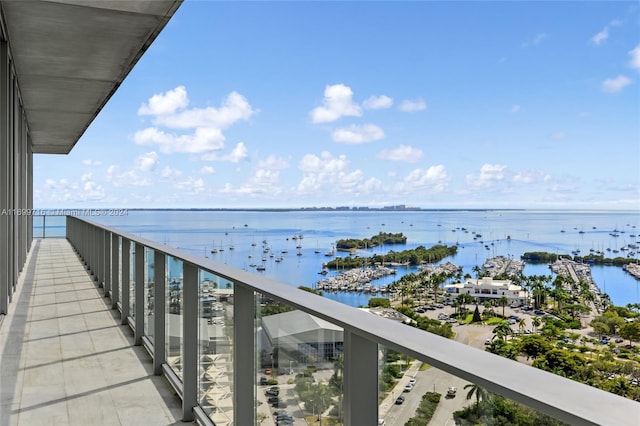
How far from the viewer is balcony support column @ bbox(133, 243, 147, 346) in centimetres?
451

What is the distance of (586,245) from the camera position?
643 inches

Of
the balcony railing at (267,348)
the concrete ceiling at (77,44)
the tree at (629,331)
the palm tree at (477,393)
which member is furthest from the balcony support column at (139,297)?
the tree at (629,331)

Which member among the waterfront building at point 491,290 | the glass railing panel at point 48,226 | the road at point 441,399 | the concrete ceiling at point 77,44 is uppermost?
the concrete ceiling at point 77,44

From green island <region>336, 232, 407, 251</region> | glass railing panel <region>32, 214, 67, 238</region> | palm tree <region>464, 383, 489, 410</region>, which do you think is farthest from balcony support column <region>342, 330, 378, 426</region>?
green island <region>336, 232, 407, 251</region>

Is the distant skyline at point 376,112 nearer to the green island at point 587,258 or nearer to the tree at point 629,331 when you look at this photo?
the green island at point 587,258

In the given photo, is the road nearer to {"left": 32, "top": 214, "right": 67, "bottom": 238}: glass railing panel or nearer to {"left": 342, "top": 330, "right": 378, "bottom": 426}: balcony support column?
{"left": 342, "top": 330, "right": 378, "bottom": 426}: balcony support column

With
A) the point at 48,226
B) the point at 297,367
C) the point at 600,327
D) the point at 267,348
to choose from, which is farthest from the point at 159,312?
the point at 48,226

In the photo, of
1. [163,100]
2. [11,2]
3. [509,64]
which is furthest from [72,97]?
[163,100]

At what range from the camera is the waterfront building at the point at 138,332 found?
1080mm

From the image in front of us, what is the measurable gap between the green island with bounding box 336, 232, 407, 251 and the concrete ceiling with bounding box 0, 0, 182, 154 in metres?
15.5

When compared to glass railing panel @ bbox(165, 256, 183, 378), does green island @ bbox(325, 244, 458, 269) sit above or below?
below

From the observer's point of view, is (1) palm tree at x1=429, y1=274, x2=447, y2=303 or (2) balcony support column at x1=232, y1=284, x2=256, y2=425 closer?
(2) balcony support column at x1=232, y1=284, x2=256, y2=425

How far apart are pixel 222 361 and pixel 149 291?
5.98 ft

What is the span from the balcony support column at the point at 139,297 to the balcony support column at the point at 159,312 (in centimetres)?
58
